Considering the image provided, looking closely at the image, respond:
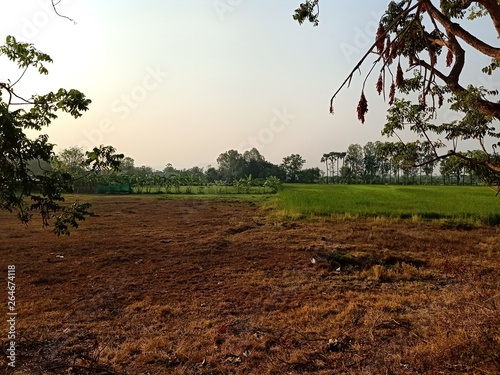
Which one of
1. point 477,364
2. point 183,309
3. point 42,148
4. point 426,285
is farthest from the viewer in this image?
point 426,285

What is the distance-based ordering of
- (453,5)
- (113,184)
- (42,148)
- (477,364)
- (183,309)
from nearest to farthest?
(42,148), (477,364), (453,5), (183,309), (113,184)

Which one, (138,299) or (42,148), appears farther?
(138,299)

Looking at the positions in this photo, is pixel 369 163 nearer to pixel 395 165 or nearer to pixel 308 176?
pixel 308 176

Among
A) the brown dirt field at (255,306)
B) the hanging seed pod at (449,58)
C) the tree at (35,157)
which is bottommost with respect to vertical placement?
the brown dirt field at (255,306)

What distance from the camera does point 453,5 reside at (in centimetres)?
390

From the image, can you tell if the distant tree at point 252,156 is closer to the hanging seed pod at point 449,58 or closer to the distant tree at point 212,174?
the distant tree at point 212,174

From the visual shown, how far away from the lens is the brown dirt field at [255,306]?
12.3 feet

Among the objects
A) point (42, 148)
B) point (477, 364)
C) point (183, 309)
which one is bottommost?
point (183, 309)

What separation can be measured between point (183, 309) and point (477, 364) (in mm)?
4101

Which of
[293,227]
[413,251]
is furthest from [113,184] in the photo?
[413,251]

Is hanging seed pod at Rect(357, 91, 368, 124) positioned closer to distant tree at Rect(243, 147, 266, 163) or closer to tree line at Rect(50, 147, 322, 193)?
tree line at Rect(50, 147, 322, 193)

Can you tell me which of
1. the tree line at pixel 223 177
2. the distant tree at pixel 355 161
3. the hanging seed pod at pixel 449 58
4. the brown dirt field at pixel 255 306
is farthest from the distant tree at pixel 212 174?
the hanging seed pod at pixel 449 58

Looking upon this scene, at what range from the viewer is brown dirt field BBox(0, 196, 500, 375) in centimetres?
375

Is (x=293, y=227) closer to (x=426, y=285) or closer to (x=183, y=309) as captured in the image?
(x=426, y=285)
